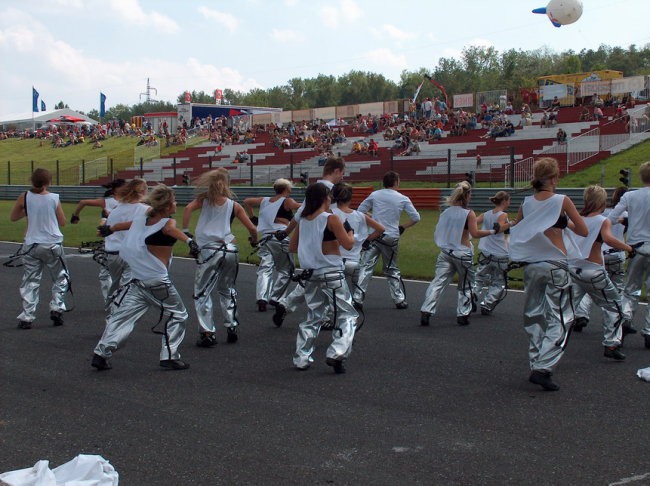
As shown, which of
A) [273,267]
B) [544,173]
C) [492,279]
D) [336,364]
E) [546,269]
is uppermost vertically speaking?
[544,173]

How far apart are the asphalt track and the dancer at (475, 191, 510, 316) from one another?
1.08 m

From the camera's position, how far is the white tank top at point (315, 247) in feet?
24.7

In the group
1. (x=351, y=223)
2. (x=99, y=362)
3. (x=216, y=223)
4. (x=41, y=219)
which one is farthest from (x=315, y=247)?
(x=41, y=219)

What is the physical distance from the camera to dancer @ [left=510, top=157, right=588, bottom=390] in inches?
270

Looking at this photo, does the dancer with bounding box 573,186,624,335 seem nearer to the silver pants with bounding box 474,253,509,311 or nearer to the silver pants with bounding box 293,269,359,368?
the silver pants with bounding box 474,253,509,311

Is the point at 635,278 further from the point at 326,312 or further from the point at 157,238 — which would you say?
the point at 157,238

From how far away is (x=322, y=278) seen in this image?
7.54 metres

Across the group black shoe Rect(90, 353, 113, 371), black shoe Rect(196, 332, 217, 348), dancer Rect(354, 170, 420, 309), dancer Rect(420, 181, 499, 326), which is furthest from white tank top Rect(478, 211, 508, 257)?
black shoe Rect(90, 353, 113, 371)

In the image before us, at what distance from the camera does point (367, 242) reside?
34.3ft

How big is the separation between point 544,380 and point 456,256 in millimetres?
3416

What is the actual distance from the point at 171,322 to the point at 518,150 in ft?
86.0

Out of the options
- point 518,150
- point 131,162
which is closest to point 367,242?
point 518,150

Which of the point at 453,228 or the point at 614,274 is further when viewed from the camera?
the point at 453,228

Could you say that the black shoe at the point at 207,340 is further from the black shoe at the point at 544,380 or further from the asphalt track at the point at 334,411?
the black shoe at the point at 544,380
